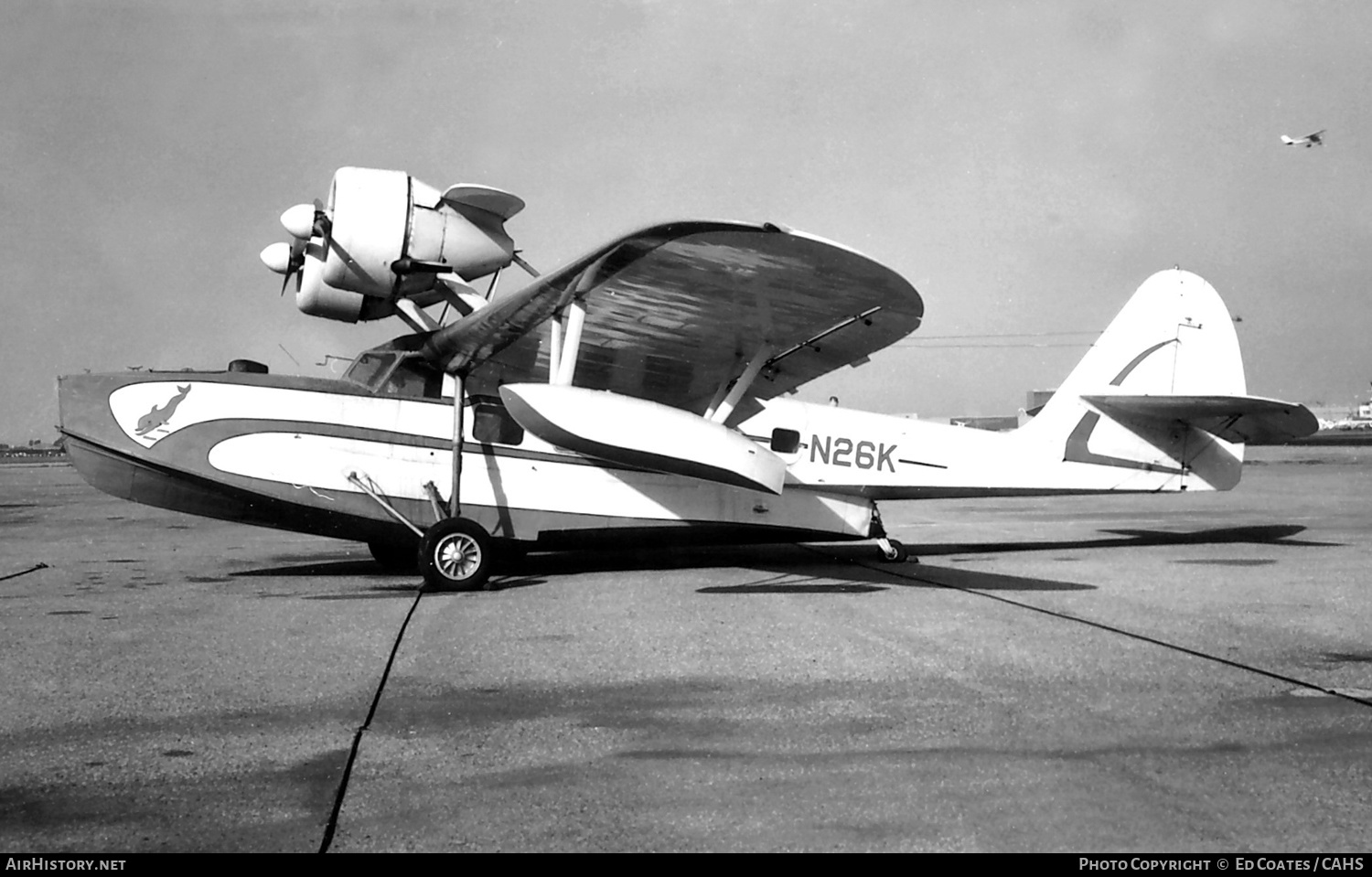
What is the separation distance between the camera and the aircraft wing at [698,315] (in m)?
7.06

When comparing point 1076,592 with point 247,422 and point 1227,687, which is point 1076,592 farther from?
point 247,422

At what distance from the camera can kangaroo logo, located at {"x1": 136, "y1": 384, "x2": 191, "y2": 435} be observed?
851 cm

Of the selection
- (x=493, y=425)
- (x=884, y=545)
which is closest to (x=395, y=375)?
(x=493, y=425)

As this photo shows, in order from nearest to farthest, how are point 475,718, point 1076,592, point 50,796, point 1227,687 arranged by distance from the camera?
point 50,796 < point 475,718 < point 1227,687 < point 1076,592

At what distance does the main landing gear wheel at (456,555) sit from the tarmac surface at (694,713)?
0.22 meters

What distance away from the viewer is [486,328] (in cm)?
885

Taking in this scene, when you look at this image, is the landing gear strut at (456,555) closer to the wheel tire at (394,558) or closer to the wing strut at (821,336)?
the wheel tire at (394,558)

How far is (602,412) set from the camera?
25.4ft

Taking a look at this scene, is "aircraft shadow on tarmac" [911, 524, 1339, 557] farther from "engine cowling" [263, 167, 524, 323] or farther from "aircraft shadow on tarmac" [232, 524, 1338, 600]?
"engine cowling" [263, 167, 524, 323]

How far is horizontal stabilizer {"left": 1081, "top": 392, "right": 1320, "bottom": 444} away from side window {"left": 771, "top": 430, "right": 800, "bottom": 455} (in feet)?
11.5

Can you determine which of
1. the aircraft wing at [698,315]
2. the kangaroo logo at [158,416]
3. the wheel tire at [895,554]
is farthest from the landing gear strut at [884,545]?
the kangaroo logo at [158,416]

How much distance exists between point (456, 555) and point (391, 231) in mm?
3201
